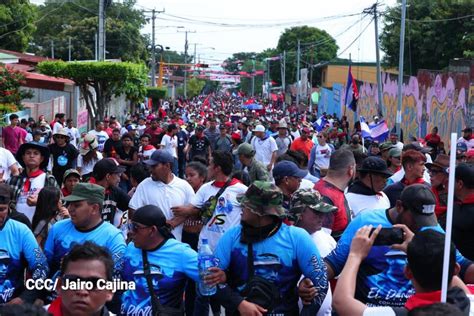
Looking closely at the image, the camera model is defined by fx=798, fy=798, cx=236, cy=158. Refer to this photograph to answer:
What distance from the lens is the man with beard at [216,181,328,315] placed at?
503 centimetres

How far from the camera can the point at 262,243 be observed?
199 inches

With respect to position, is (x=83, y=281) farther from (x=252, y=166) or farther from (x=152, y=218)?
(x=252, y=166)

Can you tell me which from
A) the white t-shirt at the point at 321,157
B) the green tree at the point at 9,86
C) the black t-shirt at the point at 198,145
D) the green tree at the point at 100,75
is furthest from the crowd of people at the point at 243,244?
the green tree at the point at 100,75

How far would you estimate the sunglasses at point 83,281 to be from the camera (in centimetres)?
395

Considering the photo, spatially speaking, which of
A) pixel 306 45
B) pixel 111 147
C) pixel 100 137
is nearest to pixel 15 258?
pixel 111 147

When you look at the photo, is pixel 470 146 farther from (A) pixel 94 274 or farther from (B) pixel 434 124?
(A) pixel 94 274

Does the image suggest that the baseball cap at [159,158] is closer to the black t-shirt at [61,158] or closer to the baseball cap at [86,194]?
the baseball cap at [86,194]

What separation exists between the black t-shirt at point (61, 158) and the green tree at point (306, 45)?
87.5 metres

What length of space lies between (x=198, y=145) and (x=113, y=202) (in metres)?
10.5

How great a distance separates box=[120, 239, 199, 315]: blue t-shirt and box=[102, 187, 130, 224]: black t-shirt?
290cm

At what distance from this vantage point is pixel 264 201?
16.7 feet

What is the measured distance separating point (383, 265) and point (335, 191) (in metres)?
1.73

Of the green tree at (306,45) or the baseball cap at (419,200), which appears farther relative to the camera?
the green tree at (306,45)

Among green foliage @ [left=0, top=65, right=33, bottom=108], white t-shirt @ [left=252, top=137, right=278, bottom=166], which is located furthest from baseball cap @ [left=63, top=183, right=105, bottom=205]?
green foliage @ [left=0, top=65, right=33, bottom=108]
